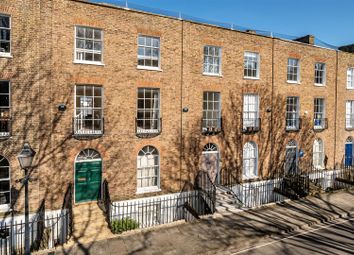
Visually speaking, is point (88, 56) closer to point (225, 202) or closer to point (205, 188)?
point (205, 188)

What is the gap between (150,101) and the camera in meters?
15.0

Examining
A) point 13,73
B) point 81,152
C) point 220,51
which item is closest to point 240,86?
point 220,51

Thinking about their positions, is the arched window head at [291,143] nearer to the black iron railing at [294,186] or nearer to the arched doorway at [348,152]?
the black iron railing at [294,186]

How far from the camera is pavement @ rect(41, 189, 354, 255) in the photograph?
10555 millimetres

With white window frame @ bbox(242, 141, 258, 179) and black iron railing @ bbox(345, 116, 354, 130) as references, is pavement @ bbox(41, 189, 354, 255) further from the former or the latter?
black iron railing @ bbox(345, 116, 354, 130)

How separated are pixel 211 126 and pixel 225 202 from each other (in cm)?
434

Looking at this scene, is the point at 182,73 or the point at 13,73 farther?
the point at 182,73

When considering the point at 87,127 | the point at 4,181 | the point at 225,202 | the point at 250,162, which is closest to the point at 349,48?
the point at 250,162

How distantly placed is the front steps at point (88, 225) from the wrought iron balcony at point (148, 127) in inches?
159

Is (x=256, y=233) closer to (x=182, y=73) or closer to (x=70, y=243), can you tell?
(x=70, y=243)

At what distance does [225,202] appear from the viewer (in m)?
15.4

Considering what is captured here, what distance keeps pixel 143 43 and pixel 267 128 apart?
9552 mm

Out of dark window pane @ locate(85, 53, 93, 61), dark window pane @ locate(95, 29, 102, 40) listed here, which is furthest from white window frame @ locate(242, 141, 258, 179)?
dark window pane @ locate(95, 29, 102, 40)

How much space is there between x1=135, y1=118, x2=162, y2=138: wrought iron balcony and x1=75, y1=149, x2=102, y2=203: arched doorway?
2302mm
